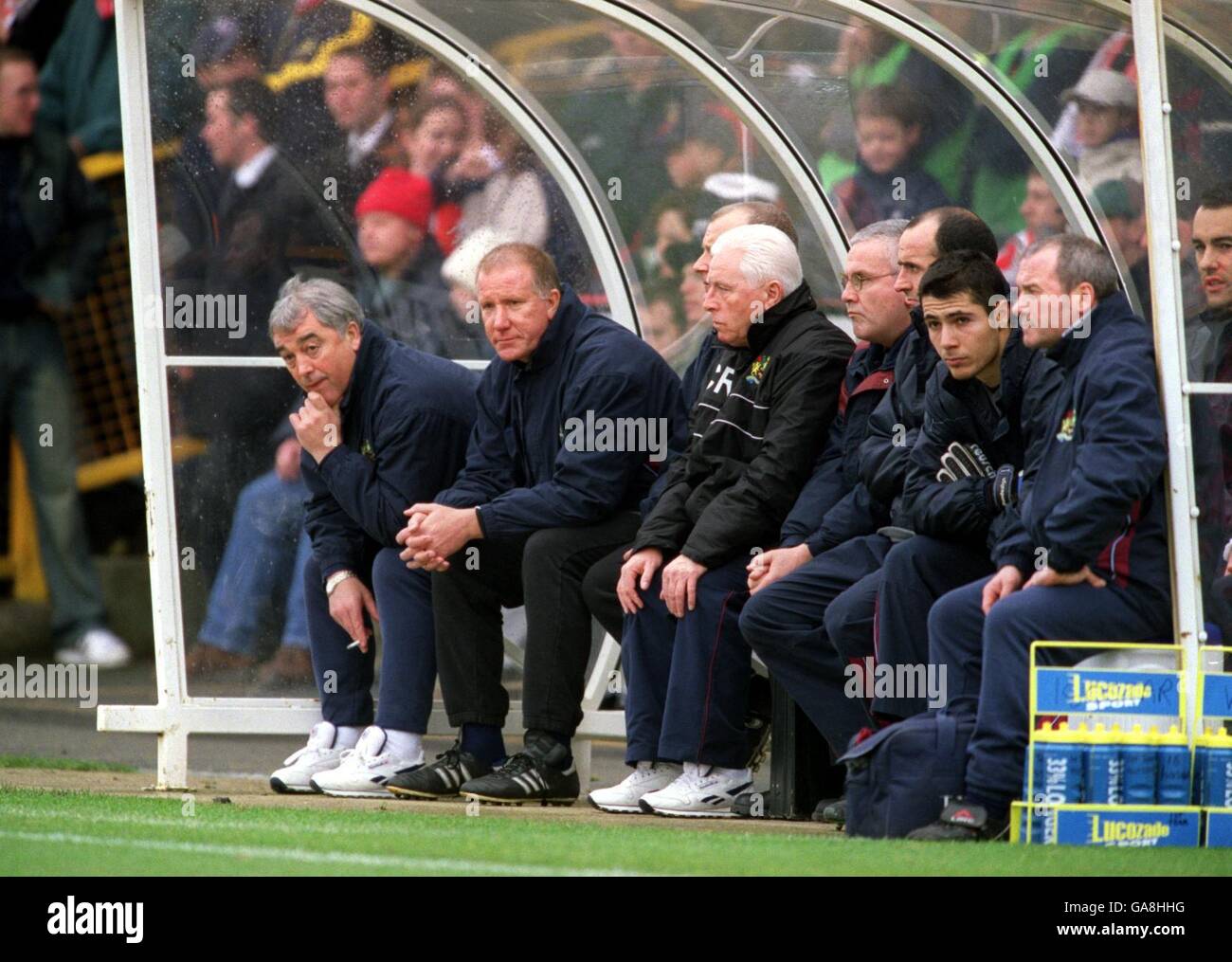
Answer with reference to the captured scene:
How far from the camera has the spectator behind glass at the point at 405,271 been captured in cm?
907

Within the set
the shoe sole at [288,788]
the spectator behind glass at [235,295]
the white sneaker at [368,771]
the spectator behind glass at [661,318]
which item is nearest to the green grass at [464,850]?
the white sneaker at [368,771]

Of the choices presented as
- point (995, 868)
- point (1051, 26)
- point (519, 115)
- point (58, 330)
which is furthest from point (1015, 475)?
point (58, 330)

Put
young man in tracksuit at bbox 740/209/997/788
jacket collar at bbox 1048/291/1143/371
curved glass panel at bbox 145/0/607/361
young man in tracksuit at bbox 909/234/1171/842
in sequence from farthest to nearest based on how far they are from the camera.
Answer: curved glass panel at bbox 145/0/607/361
young man in tracksuit at bbox 740/209/997/788
jacket collar at bbox 1048/291/1143/371
young man in tracksuit at bbox 909/234/1171/842

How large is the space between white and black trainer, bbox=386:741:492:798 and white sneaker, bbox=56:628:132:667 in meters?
6.87

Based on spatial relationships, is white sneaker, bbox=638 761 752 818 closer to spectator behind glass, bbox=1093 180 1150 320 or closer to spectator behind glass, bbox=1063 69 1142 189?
spectator behind glass, bbox=1093 180 1150 320

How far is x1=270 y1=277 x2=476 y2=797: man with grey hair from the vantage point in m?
8.05

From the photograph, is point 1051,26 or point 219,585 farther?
point 219,585

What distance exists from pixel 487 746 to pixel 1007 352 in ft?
7.69

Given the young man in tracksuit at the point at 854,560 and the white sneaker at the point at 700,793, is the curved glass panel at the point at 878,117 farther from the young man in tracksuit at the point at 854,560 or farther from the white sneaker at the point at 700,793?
the white sneaker at the point at 700,793

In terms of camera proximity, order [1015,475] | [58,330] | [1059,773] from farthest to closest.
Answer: [58,330], [1015,475], [1059,773]

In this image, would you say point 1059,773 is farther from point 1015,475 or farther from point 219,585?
point 219,585

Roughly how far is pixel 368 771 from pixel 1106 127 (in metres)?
3.34

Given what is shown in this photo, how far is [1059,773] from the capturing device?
6.24 metres

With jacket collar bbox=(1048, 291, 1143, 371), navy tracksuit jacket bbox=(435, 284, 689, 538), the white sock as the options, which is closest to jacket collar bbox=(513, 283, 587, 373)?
navy tracksuit jacket bbox=(435, 284, 689, 538)
